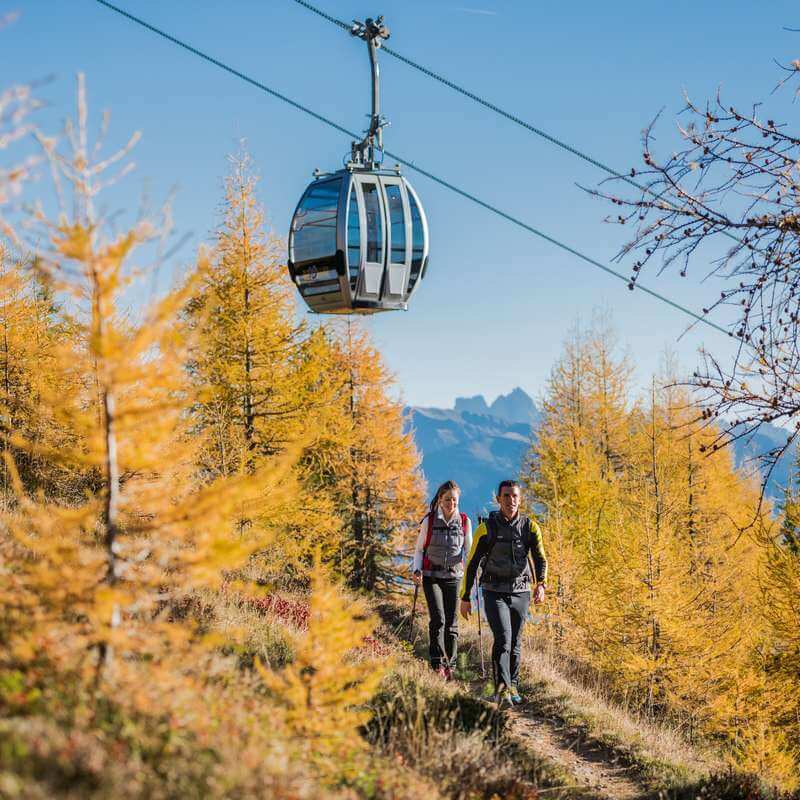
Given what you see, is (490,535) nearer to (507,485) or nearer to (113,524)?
(507,485)

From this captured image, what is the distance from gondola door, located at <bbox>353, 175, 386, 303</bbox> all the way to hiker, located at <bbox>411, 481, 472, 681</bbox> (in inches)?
90.9

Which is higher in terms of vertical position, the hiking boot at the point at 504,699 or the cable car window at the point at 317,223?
the cable car window at the point at 317,223

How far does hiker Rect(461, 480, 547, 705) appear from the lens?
20.9 ft

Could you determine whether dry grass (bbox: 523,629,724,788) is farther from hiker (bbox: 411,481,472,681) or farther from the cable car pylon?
the cable car pylon

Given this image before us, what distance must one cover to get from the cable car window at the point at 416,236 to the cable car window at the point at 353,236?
0.69 metres

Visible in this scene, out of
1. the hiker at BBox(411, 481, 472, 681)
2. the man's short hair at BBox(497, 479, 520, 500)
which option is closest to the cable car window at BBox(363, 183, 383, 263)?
the hiker at BBox(411, 481, 472, 681)

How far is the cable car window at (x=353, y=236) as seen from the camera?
7.00 meters

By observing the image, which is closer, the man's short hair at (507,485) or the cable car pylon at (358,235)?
the man's short hair at (507,485)

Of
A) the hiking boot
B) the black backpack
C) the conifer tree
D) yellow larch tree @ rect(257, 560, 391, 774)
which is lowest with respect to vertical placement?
the hiking boot

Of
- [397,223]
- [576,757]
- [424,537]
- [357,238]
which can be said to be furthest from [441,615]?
[397,223]

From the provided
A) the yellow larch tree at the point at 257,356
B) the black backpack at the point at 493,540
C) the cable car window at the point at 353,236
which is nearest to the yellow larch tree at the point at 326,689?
the black backpack at the point at 493,540

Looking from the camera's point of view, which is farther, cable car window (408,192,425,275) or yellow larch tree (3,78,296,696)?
cable car window (408,192,425,275)

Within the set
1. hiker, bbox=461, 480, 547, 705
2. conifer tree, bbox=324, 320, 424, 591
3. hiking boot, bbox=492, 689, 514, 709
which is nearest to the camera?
hiking boot, bbox=492, 689, 514, 709

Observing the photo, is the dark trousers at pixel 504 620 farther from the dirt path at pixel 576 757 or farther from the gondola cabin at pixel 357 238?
the gondola cabin at pixel 357 238
